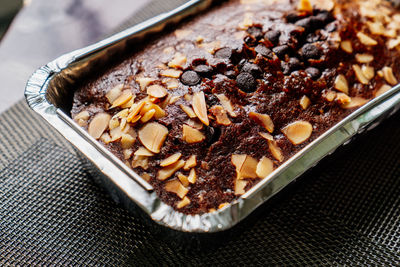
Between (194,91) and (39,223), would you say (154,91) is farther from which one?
(39,223)

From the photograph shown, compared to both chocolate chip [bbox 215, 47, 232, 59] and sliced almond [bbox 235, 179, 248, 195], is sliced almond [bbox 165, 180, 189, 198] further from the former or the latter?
chocolate chip [bbox 215, 47, 232, 59]

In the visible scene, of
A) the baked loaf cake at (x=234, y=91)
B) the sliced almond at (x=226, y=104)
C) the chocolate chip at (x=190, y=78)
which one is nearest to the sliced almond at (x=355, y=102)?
the baked loaf cake at (x=234, y=91)

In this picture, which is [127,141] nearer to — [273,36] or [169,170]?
[169,170]

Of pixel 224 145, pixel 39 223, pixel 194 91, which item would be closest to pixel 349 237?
pixel 224 145

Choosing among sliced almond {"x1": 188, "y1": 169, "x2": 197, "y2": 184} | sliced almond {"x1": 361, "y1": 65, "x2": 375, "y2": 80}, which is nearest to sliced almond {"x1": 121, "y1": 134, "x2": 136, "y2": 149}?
sliced almond {"x1": 188, "y1": 169, "x2": 197, "y2": 184}

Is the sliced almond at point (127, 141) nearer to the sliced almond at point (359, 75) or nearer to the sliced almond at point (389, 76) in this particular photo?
the sliced almond at point (359, 75)

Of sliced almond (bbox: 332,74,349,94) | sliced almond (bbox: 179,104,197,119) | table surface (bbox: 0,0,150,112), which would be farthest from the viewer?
table surface (bbox: 0,0,150,112)

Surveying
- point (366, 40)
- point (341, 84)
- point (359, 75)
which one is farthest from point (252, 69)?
point (366, 40)
